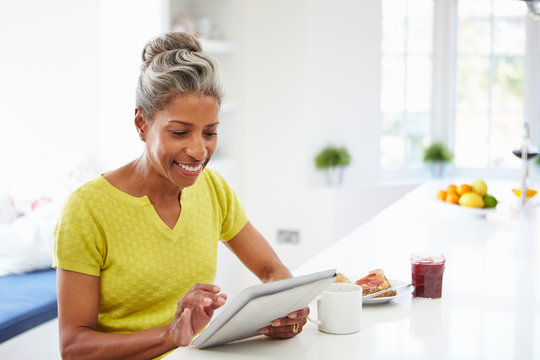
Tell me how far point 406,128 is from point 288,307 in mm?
4120

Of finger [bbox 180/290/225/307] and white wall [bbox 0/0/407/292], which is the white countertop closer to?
finger [bbox 180/290/225/307]

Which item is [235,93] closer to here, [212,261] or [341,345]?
[212,261]

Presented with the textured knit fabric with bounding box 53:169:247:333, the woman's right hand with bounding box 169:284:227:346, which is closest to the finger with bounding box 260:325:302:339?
the woman's right hand with bounding box 169:284:227:346

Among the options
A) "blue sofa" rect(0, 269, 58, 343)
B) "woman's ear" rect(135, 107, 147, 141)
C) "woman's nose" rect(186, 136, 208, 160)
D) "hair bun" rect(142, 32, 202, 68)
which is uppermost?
"hair bun" rect(142, 32, 202, 68)

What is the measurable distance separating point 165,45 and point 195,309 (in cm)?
68

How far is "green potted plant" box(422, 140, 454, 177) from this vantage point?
5105 mm

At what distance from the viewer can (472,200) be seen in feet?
9.25

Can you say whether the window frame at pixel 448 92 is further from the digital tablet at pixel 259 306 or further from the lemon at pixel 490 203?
the digital tablet at pixel 259 306

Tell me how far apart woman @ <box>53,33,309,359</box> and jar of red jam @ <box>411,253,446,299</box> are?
1.32ft

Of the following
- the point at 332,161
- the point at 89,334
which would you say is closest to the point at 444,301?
the point at 89,334

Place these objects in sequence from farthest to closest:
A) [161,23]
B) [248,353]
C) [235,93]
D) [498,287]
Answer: [235,93], [161,23], [498,287], [248,353]

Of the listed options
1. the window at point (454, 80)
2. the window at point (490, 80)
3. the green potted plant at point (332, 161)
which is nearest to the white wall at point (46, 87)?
the green potted plant at point (332, 161)

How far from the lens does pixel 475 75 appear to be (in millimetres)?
5172

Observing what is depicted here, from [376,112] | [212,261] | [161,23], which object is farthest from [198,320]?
[376,112]
